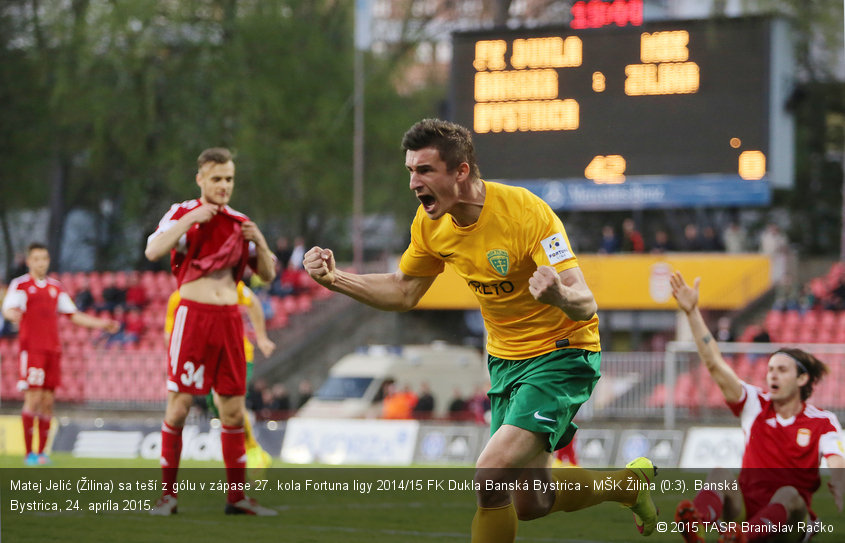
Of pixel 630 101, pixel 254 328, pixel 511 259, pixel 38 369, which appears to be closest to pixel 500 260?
pixel 511 259

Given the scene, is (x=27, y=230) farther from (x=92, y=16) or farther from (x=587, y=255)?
(x=587, y=255)

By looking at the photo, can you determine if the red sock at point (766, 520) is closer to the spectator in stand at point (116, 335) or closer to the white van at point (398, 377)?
the white van at point (398, 377)

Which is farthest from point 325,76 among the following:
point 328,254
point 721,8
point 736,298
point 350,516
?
point 328,254

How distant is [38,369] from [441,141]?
29.4 feet

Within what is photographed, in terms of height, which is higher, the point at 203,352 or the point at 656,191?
the point at 656,191

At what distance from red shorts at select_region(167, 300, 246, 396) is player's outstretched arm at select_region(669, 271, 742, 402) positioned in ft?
9.68

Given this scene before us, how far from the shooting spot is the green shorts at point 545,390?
19.2ft

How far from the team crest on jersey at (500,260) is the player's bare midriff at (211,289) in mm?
3055

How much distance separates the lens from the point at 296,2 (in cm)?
3497

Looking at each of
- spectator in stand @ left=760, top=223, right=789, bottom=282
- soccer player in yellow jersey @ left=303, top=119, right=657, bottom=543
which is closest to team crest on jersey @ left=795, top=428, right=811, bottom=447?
soccer player in yellow jersey @ left=303, top=119, right=657, bottom=543

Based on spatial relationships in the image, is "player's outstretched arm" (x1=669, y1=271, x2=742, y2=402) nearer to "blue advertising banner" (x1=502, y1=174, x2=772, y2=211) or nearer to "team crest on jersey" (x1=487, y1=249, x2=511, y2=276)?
"team crest on jersey" (x1=487, y1=249, x2=511, y2=276)

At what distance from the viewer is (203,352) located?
8.36 metres

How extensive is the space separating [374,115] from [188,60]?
5.99m

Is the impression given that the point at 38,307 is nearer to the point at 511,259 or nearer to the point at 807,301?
the point at 511,259
